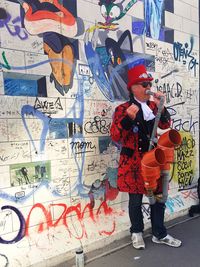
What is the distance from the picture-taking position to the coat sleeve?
3799 millimetres

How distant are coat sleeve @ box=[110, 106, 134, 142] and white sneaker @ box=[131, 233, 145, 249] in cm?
101

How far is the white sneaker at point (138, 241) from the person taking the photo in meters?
4.06

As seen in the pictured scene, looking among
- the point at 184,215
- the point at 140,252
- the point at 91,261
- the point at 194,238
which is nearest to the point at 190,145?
the point at 184,215

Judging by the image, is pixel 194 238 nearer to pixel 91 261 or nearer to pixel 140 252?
pixel 140 252

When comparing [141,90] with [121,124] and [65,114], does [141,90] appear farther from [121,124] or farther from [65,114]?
[65,114]

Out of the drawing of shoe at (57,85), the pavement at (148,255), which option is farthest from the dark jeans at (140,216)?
the drawing of shoe at (57,85)

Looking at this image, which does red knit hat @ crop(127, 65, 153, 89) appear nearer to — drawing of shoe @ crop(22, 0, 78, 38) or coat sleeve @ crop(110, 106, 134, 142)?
coat sleeve @ crop(110, 106, 134, 142)

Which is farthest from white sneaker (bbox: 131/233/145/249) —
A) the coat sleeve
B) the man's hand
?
the man's hand

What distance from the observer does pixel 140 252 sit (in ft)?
13.1

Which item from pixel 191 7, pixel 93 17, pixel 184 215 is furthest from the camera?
pixel 191 7

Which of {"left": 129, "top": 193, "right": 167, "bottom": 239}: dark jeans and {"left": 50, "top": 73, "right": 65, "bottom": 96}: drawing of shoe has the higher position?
{"left": 50, "top": 73, "right": 65, "bottom": 96}: drawing of shoe

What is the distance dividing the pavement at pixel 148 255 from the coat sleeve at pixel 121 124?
1129mm

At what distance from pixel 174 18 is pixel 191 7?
20.2 inches

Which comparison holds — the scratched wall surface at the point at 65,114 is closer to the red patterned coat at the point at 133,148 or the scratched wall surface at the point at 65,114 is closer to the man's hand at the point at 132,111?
the red patterned coat at the point at 133,148
